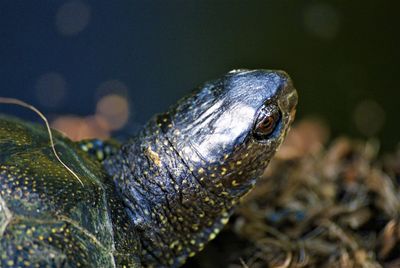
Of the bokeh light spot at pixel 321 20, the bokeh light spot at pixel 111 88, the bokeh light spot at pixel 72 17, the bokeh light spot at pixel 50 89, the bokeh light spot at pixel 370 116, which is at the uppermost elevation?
the bokeh light spot at pixel 72 17

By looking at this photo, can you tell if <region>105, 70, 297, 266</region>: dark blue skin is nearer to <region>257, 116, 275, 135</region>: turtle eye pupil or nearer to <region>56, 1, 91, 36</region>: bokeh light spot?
<region>257, 116, 275, 135</region>: turtle eye pupil

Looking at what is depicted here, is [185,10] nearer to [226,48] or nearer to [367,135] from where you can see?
[226,48]

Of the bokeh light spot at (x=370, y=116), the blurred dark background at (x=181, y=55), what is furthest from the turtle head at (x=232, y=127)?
the bokeh light spot at (x=370, y=116)

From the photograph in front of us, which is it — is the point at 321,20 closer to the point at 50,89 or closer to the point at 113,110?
the point at 113,110

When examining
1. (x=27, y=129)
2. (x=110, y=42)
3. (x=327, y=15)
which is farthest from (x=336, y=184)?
(x=27, y=129)

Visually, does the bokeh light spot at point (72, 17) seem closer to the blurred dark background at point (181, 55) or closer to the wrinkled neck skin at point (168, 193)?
the blurred dark background at point (181, 55)

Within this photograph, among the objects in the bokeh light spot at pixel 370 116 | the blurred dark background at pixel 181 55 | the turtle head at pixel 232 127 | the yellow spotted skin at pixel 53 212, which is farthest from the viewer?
the bokeh light spot at pixel 370 116

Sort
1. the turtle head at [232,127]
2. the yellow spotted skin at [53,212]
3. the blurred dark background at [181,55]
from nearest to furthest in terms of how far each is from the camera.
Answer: the yellow spotted skin at [53,212] < the turtle head at [232,127] < the blurred dark background at [181,55]

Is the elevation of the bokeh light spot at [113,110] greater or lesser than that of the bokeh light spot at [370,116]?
greater

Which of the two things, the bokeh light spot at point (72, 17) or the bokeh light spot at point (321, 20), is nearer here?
the bokeh light spot at point (72, 17)
